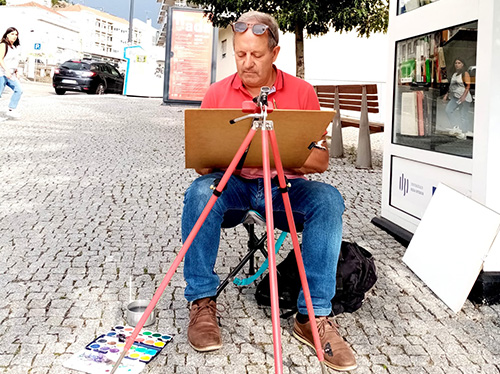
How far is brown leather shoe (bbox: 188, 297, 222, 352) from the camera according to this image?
279 cm

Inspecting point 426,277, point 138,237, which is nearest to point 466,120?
point 426,277

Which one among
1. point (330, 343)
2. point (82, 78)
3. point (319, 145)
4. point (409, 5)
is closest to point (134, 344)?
point (330, 343)

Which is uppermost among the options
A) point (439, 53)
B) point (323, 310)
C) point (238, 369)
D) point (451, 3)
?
point (451, 3)

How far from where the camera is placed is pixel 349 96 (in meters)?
8.95

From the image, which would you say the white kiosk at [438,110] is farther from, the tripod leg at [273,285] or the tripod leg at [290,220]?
the tripod leg at [273,285]

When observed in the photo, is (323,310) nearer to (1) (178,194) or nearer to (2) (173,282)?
(2) (173,282)

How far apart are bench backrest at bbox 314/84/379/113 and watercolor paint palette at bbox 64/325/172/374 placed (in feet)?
19.8

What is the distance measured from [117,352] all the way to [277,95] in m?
1.47

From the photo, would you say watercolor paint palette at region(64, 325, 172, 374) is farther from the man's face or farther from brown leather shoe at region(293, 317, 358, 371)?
the man's face

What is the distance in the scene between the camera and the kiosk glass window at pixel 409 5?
14.1 feet

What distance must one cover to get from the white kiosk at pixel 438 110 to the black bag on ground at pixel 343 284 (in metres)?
0.85

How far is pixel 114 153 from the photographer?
8672 mm

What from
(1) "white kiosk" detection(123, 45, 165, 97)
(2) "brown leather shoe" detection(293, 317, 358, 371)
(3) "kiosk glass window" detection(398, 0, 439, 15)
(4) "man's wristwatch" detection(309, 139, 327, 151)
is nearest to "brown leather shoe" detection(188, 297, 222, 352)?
(2) "brown leather shoe" detection(293, 317, 358, 371)

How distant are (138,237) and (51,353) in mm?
1977
